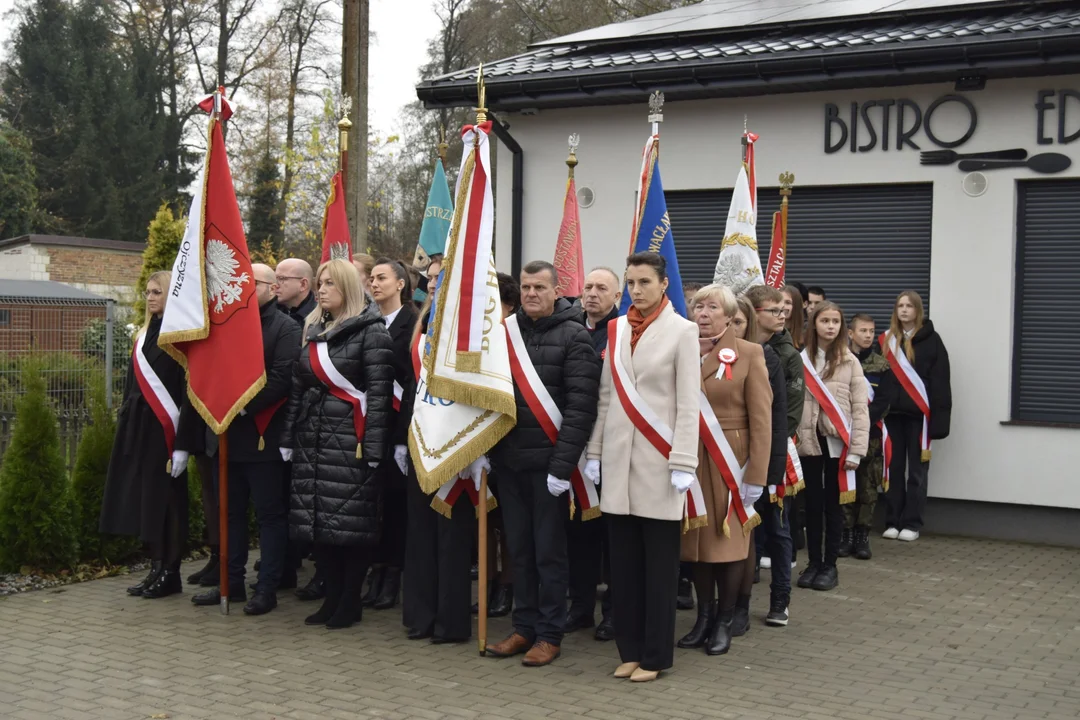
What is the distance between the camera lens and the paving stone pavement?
231 inches

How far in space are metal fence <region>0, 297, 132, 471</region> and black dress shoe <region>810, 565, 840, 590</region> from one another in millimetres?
5280

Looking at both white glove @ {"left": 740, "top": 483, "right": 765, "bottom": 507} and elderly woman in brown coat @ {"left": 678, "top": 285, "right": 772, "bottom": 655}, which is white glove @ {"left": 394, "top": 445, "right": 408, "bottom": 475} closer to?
elderly woman in brown coat @ {"left": 678, "top": 285, "right": 772, "bottom": 655}

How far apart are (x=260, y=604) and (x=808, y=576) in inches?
149

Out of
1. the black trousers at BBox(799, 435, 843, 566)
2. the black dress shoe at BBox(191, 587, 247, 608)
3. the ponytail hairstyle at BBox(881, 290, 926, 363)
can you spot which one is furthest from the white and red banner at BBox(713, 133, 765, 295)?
the black dress shoe at BBox(191, 587, 247, 608)

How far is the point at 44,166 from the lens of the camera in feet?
138

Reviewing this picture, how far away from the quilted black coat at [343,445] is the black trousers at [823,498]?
3.01 metres

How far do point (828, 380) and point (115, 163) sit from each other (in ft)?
127

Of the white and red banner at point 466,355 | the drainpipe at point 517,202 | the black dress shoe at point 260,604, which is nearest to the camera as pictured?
the white and red banner at point 466,355

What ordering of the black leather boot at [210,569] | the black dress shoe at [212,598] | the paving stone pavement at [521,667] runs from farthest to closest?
the black leather boot at [210,569] < the black dress shoe at [212,598] < the paving stone pavement at [521,667]

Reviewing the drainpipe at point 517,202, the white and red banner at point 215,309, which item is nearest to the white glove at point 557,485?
the white and red banner at point 215,309

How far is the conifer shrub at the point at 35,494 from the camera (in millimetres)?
8367

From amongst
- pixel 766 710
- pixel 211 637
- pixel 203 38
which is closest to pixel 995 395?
pixel 766 710

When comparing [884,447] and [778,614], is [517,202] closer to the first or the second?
[884,447]

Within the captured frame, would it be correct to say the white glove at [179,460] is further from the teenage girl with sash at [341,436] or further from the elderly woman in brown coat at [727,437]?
the elderly woman in brown coat at [727,437]
